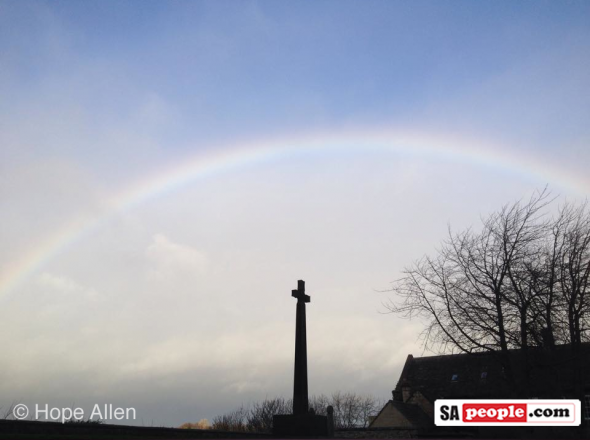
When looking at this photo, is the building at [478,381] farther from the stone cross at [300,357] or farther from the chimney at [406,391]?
the stone cross at [300,357]

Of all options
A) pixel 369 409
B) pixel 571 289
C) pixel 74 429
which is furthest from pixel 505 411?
pixel 369 409

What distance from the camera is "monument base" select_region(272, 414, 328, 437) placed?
49.2ft

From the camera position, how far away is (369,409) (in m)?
81.8

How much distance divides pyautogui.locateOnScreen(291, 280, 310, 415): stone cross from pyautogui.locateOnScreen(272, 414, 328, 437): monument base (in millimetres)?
405

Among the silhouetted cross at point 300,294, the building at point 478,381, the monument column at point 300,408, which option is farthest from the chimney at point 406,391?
the silhouetted cross at point 300,294

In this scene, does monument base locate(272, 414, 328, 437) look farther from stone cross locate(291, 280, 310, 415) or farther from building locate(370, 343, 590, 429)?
building locate(370, 343, 590, 429)

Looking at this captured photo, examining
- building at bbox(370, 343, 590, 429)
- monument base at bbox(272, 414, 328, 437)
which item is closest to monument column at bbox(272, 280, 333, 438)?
monument base at bbox(272, 414, 328, 437)

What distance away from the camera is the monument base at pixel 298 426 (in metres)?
15.0

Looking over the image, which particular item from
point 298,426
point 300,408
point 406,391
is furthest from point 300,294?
point 406,391

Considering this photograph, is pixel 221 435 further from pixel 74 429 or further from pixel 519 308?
pixel 519 308

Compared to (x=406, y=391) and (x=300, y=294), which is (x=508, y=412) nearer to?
(x=300, y=294)

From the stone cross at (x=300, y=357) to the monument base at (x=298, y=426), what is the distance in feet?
1.33

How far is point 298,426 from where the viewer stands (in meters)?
15.0

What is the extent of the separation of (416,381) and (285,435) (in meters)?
34.0
